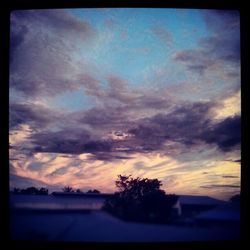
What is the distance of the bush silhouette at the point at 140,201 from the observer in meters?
2.15

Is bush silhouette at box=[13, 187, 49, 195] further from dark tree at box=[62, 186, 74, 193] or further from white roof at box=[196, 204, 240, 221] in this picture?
white roof at box=[196, 204, 240, 221]

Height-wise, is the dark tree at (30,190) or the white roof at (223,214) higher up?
the dark tree at (30,190)

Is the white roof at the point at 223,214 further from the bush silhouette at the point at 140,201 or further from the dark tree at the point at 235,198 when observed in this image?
the bush silhouette at the point at 140,201

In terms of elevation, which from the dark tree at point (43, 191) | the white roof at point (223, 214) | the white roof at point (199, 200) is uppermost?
the dark tree at point (43, 191)

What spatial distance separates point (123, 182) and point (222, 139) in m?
0.70

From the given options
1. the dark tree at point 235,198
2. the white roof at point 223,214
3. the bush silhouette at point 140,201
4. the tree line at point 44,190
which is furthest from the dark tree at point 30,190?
the dark tree at point 235,198

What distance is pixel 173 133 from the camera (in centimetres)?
218

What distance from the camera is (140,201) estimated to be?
2168mm

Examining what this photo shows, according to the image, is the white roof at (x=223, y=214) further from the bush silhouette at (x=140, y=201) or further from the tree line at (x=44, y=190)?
the tree line at (x=44, y=190)

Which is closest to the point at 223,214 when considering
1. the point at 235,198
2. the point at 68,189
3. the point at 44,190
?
the point at 235,198

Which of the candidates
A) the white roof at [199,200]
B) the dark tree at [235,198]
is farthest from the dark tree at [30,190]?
the dark tree at [235,198]

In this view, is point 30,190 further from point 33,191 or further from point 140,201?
point 140,201
